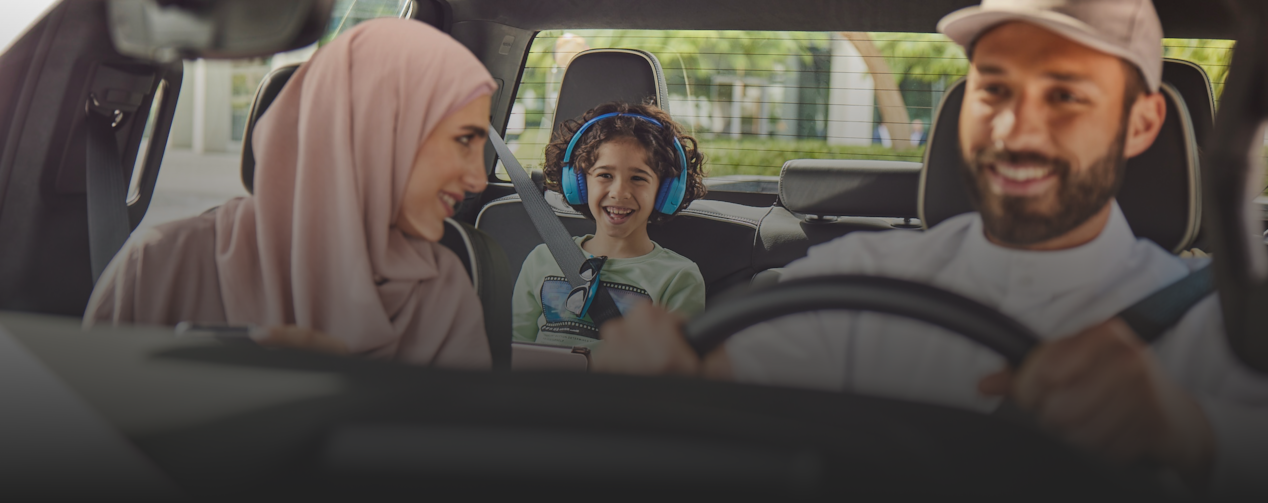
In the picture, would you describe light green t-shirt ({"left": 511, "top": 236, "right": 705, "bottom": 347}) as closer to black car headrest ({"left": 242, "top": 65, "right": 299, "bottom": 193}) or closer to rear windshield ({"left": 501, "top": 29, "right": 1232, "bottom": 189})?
rear windshield ({"left": 501, "top": 29, "right": 1232, "bottom": 189})

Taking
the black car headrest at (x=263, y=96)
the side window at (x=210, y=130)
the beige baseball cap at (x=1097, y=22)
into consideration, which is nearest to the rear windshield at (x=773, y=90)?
the beige baseball cap at (x=1097, y=22)

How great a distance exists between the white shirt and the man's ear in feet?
0.35

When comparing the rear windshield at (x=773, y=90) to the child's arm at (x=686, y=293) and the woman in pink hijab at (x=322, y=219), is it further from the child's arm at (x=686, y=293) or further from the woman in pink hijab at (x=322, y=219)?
the woman in pink hijab at (x=322, y=219)

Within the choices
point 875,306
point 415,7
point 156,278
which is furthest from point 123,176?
point 875,306

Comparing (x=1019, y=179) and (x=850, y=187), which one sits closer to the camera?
(x=1019, y=179)

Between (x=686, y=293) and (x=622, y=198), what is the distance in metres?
0.29

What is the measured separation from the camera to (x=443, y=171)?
1141 millimetres

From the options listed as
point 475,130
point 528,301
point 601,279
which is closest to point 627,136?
point 601,279

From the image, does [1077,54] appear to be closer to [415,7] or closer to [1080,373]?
[1080,373]

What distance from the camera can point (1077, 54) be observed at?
110 cm

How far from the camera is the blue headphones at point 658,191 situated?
2109 mm

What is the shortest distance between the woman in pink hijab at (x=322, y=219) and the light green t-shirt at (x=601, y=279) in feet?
2.38

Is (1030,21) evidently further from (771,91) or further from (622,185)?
(771,91)

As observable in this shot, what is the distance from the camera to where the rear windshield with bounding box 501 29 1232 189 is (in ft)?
6.26
